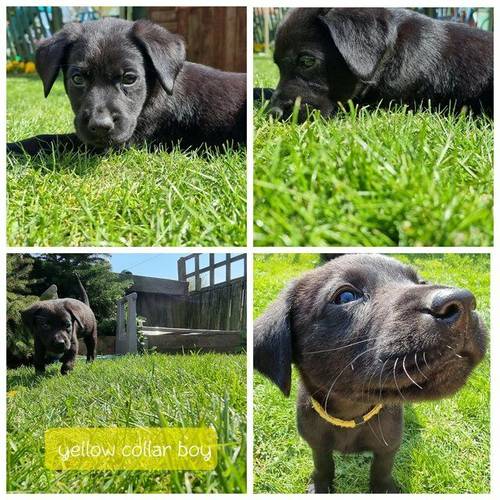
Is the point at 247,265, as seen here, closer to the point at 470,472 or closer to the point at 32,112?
the point at 470,472

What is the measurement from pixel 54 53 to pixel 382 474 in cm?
266

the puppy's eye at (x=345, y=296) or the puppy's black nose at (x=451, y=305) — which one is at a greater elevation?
the puppy's black nose at (x=451, y=305)

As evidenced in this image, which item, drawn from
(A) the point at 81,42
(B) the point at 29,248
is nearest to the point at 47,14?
(A) the point at 81,42

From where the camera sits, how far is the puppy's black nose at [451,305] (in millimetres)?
1921

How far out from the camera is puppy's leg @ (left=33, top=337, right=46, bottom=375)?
2859mm

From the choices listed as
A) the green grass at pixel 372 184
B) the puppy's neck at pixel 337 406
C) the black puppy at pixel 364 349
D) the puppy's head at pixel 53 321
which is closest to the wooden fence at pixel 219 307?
the black puppy at pixel 364 349

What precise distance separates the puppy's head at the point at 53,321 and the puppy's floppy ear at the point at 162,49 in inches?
50.2

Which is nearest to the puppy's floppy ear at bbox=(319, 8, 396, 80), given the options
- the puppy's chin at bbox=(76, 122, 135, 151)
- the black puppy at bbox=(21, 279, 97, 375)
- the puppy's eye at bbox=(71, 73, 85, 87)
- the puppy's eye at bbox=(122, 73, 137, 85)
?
the puppy's eye at bbox=(122, 73, 137, 85)

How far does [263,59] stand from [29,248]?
6.63ft

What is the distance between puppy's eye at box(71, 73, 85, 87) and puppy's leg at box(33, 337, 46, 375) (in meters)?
1.35

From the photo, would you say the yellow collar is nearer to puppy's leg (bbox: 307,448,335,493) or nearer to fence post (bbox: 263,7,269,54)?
puppy's leg (bbox: 307,448,335,493)

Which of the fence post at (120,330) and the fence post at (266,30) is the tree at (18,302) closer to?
the fence post at (120,330)

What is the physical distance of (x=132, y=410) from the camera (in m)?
2.67

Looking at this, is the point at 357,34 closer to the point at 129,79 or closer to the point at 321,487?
the point at 129,79
